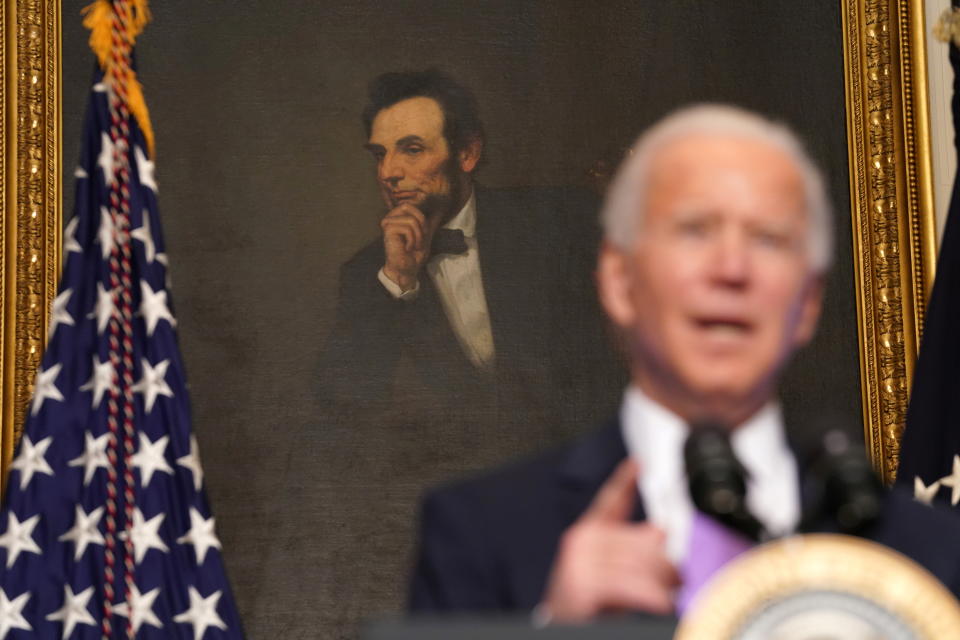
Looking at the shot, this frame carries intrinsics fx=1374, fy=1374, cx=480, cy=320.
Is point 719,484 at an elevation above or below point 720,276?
below

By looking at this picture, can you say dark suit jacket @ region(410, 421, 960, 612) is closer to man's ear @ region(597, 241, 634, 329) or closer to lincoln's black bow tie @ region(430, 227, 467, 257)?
man's ear @ region(597, 241, 634, 329)

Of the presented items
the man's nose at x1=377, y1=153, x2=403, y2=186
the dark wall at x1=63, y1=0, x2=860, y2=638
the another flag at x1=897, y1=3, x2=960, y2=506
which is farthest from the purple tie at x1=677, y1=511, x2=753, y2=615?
the man's nose at x1=377, y1=153, x2=403, y2=186

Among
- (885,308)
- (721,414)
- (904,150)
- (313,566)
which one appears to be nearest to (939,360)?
(885,308)

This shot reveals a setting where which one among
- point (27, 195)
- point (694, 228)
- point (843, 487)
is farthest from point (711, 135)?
point (27, 195)

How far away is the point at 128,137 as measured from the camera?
567cm

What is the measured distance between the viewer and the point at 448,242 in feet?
20.5

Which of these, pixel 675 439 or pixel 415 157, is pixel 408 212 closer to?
pixel 415 157

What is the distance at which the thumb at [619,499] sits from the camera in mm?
1988

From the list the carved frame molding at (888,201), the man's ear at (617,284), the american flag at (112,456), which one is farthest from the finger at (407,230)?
the man's ear at (617,284)

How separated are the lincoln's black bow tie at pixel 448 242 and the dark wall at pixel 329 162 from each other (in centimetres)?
30

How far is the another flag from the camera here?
5012mm

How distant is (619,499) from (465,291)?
425 cm

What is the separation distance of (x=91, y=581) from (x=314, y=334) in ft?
4.84

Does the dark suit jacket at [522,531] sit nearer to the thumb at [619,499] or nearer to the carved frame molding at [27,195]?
the thumb at [619,499]
